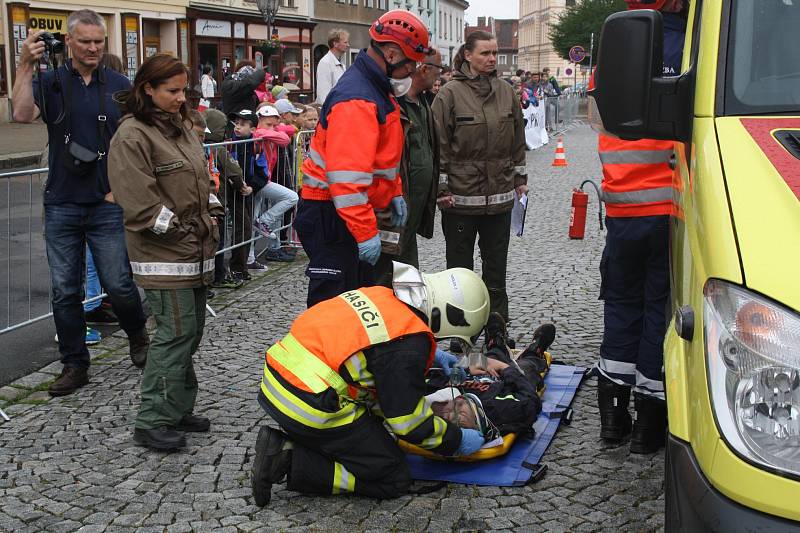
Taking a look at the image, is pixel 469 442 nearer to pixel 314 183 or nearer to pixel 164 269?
pixel 314 183

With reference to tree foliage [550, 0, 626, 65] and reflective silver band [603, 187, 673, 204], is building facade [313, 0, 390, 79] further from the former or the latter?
reflective silver band [603, 187, 673, 204]

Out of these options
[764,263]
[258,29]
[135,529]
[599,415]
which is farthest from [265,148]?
[258,29]

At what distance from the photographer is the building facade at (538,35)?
402 ft

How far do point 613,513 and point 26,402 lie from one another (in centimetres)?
346

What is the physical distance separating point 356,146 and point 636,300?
1.58m

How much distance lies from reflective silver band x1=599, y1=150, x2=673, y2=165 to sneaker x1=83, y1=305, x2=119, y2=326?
179 inches

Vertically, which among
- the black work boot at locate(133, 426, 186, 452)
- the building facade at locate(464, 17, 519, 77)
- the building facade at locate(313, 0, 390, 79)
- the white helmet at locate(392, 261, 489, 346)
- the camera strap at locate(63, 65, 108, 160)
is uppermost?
the building facade at locate(464, 17, 519, 77)

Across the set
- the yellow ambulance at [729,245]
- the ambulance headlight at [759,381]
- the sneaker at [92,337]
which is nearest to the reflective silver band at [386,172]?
the yellow ambulance at [729,245]

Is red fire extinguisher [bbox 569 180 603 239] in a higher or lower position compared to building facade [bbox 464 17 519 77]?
lower

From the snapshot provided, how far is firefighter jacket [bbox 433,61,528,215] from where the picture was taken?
6734mm

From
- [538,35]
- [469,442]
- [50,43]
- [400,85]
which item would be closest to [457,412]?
[469,442]

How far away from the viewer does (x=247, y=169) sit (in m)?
9.40

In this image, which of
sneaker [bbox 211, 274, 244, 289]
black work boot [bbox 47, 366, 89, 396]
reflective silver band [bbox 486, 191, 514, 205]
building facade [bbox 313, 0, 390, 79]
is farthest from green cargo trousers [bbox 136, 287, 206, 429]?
building facade [bbox 313, 0, 390, 79]

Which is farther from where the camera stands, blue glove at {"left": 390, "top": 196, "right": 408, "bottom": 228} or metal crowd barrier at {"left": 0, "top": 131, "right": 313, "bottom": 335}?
metal crowd barrier at {"left": 0, "top": 131, "right": 313, "bottom": 335}
